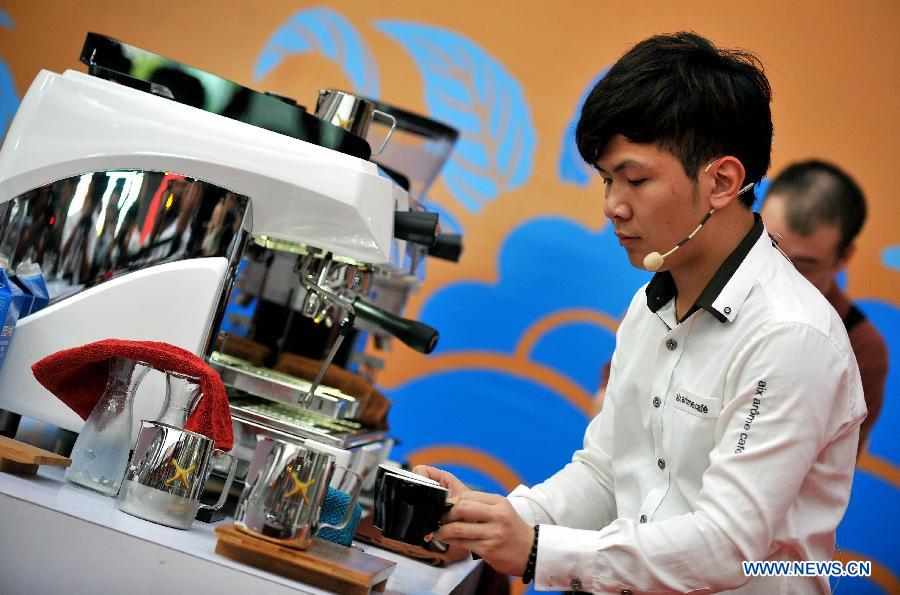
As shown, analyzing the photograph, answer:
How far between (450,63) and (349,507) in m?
2.76

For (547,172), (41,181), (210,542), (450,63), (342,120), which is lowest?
(210,542)

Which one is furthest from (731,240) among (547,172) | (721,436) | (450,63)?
(450,63)

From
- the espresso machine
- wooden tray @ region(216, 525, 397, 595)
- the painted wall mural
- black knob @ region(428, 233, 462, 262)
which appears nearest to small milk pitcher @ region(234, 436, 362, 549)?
wooden tray @ region(216, 525, 397, 595)

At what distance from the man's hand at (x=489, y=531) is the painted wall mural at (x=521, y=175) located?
90.5 inches

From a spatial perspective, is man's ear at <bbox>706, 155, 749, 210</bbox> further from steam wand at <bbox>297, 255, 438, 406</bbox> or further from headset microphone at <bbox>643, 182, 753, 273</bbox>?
steam wand at <bbox>297, 255, 438, 406</bbox>

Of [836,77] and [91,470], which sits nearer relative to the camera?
[91,470]

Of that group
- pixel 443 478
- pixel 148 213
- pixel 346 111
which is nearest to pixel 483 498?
pixel 443 478

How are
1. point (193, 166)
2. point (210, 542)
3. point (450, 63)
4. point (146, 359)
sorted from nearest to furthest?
point (210, 542)
point (146, 359)
point (193, 166)
point (450, 63)

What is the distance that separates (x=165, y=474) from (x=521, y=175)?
8.51ft

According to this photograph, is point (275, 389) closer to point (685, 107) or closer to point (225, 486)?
point (225, 486)

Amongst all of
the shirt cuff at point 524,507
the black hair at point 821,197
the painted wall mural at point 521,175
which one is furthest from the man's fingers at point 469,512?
the black hair at point 821,197

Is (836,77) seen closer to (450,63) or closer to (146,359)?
(450,63)

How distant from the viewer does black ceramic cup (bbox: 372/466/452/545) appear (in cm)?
120

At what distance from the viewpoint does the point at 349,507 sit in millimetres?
1237
